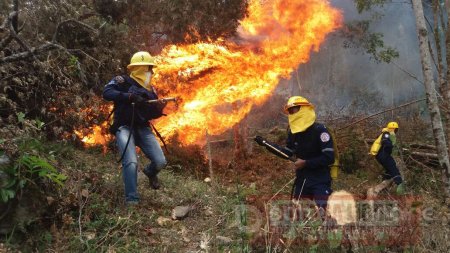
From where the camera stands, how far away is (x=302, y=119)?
5.03 metres

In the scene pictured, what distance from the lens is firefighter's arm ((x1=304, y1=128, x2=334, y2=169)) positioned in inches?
187

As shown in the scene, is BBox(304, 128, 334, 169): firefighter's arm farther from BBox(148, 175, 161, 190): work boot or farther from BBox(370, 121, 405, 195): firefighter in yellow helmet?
BBox(370, 121, 405, 195): firefighter in yellow helmet

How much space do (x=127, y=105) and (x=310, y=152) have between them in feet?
8.10

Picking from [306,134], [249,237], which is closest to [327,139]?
[306,134]

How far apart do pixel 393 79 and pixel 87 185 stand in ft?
82.2

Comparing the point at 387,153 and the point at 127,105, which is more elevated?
the point at 127,105

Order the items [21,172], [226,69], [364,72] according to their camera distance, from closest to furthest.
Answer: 1. [21,172]
2. [226,69]
3. [364,72]

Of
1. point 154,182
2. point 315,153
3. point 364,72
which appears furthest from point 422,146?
point 364,72

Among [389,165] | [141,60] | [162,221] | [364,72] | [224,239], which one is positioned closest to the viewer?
[224,239]

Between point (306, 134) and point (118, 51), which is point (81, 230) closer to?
point (306, 134)

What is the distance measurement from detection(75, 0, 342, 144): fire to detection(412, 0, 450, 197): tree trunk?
4.05 m

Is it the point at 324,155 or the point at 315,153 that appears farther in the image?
→ the point at 315,153

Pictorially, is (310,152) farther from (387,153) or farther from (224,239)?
(387,153)

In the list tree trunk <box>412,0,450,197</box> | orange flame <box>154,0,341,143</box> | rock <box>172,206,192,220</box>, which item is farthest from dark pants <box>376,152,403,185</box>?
rock <box>172,206,192,220</box>
